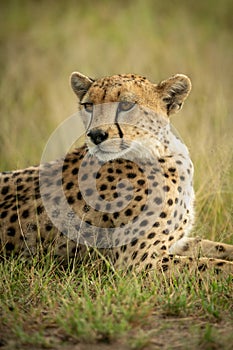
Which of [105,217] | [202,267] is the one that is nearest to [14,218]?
[105,217]

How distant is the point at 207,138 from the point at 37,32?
6553 mm

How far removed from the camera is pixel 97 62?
33.3 ft

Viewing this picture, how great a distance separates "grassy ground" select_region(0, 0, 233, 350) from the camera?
3297 millimetres

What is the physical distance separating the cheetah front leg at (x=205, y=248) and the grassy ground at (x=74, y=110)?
108 millimetres

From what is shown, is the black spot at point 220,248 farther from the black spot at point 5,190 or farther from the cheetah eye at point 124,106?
the black spot at point 5,190

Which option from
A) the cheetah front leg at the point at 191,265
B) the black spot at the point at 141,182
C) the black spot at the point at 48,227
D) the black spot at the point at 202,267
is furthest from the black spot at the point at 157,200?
the black spot at the point at 48,227

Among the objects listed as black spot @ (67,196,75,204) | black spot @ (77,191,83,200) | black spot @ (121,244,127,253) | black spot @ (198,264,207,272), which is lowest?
black spot @ (198,264,207,272)

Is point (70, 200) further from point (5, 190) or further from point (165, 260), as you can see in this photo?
point (165, 260)

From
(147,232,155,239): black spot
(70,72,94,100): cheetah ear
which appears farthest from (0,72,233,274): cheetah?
(70,72,94,100): cheetah ear

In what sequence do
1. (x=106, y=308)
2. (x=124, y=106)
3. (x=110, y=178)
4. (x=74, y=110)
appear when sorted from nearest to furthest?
(x=106, y=308) < (x=124, y=106) < (x=110, y=178) < (x=74, y=110)

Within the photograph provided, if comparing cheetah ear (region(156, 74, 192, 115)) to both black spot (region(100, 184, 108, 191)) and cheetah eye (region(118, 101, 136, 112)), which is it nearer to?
cheetah eye (region(118, 101, 136, 112))

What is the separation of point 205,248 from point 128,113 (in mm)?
1183

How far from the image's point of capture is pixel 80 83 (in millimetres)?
4898

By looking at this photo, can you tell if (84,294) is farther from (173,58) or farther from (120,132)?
(173,58)
